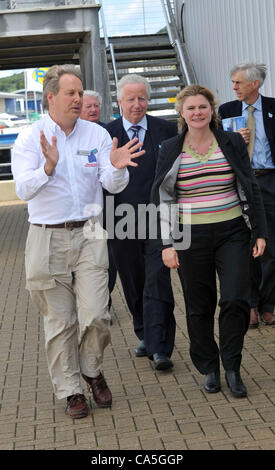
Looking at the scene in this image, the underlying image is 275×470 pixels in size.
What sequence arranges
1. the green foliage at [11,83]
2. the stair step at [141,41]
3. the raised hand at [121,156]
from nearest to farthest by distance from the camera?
1. the raised hand at [121,156]
2. the stair step at [141,41]
3. the green foliage at [11,83]

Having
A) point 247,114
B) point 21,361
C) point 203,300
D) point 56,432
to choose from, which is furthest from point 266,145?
point 56,432

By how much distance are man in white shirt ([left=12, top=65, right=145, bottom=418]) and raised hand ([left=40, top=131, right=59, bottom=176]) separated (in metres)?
0.11

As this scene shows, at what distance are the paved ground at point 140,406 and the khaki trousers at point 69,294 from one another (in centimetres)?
31

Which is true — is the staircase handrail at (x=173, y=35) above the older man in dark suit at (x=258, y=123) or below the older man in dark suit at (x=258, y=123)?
above

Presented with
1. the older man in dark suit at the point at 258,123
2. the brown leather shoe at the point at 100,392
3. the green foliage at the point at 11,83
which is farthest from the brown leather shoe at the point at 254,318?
the green foliage at the point at 11,83

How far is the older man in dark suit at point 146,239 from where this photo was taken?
6.08 m

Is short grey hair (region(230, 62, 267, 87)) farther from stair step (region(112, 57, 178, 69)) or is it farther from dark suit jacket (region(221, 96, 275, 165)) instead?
stair step (region(112, 57, 178, 69))

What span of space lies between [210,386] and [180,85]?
1147 cm

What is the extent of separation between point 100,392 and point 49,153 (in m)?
1.55

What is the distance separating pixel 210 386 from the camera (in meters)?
5.41

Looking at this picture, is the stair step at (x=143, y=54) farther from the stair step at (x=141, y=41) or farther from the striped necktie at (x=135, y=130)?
the striped necktie at (x=135, y=130)

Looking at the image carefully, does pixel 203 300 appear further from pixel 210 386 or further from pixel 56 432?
pixel 56 432

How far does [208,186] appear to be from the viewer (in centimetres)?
518

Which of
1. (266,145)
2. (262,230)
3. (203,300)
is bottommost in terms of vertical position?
(203,300)
